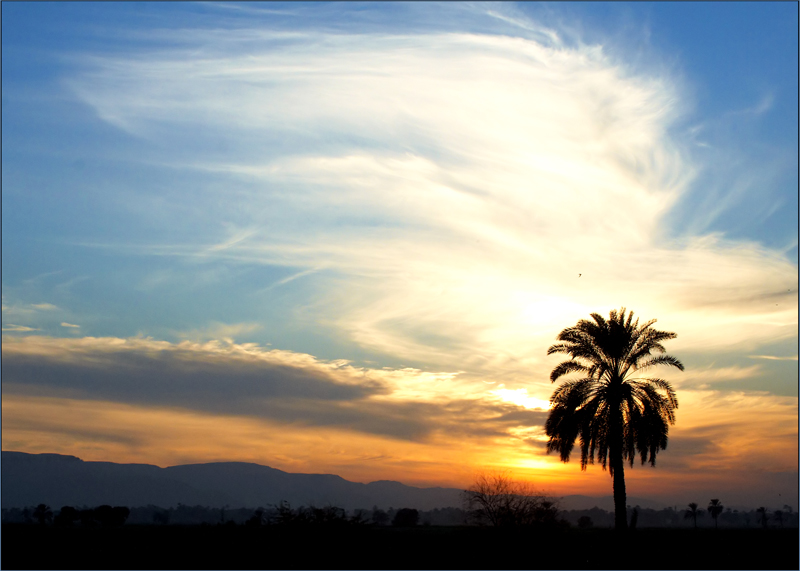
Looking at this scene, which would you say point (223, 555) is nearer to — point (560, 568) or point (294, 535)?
point (294, 535)

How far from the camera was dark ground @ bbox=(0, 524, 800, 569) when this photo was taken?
33.5 metres

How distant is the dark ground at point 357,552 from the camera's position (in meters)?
33.5

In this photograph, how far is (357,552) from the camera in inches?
1459

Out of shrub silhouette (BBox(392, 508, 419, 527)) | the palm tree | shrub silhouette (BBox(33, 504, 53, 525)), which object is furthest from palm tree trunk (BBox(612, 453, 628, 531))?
shrub silhouette (BBox(392, 508, 419, 527))

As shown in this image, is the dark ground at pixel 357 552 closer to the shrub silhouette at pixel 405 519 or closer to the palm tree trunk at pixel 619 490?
the palm tree trunk at pixel 619 490

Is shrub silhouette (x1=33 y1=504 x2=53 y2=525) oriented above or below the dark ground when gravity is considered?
below

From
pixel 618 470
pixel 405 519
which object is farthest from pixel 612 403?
pixel 405 519

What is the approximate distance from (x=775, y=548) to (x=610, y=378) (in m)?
17.8

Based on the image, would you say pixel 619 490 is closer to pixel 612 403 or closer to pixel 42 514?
pixel 612 403

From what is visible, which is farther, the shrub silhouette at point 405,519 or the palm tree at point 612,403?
the shrub silhouette at point 405,519

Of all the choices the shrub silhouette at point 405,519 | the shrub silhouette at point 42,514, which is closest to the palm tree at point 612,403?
the shrub silhouette at point 42,514

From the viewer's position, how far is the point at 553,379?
125 ft

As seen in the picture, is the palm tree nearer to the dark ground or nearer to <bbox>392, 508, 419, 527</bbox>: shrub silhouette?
the dark ground

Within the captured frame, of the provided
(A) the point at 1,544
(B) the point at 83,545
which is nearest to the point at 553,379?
(B) the point at 83,545
